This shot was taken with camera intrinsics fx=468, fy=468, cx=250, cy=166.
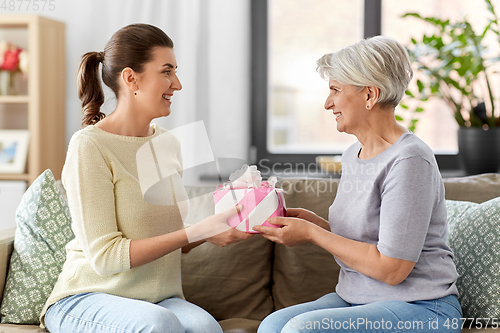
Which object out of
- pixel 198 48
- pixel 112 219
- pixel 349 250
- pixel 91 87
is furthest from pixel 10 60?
pixel 349 250

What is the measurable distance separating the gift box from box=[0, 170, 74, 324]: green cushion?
24.3 inches

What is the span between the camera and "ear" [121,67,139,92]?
1.35 meters

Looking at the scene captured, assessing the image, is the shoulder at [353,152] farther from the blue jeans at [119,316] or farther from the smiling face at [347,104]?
the blue jeans at [119,316]

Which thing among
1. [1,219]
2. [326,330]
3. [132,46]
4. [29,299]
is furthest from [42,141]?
[326,330]

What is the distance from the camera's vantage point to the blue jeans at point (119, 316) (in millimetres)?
1158

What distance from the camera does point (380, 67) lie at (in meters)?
1.27

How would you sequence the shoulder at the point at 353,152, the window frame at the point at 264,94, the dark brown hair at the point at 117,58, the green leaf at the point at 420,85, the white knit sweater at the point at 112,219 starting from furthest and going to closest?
1. the window frame at the point at 264,94
2. the green leaf at the point at 420,85
3. the shoulder at the point at 353,152
4. the dark brown hair at the point at 117,58
5. the white knit sweater at the point at 112,219

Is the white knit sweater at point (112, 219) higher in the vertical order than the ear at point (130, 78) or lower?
lower

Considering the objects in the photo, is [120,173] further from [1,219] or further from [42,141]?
[1,219]

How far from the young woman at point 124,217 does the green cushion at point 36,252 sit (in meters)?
0.13

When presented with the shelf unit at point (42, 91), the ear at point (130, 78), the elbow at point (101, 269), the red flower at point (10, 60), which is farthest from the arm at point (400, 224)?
the red flower at point (10, 60)

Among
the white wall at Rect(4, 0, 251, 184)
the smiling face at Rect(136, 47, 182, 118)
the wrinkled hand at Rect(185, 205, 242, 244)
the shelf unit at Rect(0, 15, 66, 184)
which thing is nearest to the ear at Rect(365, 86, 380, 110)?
the wrinkled hand at Rect(185, 205, 242, 244)

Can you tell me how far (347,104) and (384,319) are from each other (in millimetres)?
586

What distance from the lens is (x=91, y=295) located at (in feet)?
4.20
